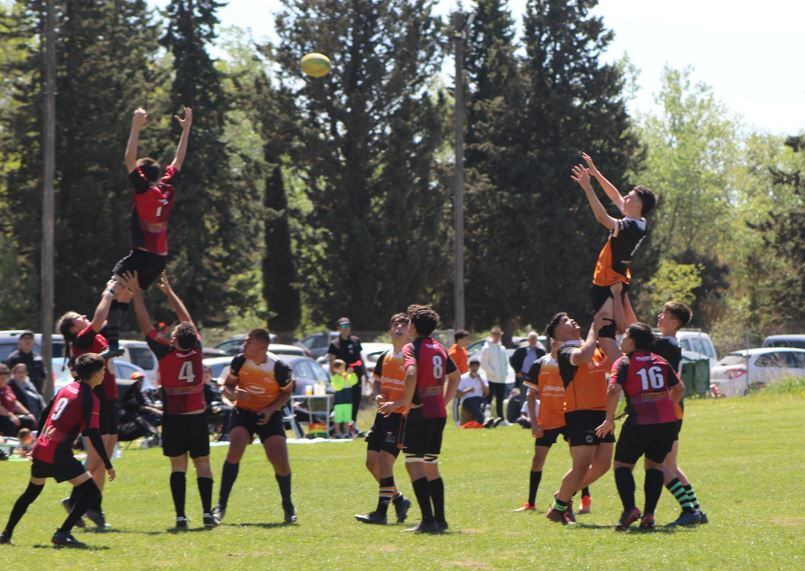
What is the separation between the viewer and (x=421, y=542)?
11039mm

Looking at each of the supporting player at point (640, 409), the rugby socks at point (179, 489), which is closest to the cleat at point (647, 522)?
the supporting player at point (640, 409)

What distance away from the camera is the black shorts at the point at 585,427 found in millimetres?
12328

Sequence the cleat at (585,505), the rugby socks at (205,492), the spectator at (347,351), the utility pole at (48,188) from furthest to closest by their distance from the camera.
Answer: the utility pole at (48,188) < the spectator at (347,351) < the cleat at (585,505) < the rugby socks at (205,492)

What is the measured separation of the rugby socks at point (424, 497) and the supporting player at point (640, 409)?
1.63 m

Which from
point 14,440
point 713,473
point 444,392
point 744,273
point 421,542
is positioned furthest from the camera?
point 744,273

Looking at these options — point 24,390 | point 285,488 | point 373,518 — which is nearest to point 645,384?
point 373,518

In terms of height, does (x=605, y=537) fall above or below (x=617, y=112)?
below

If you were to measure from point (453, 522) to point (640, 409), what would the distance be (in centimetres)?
237

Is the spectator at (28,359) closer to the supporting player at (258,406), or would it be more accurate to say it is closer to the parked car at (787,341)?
the supporting player at (258,406)

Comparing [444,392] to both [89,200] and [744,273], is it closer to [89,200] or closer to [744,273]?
[89,200]

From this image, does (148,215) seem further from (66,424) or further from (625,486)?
(625,486)

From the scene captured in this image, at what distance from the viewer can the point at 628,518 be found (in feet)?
37.6

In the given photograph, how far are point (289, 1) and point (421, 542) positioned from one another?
45447 mm

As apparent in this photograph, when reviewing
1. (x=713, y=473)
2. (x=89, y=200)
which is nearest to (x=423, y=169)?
(x=89, y=200)
